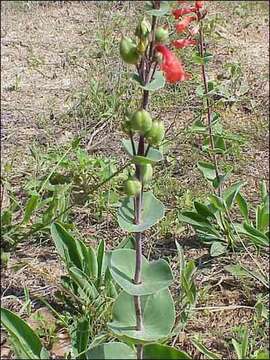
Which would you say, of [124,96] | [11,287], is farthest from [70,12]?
[11,287]

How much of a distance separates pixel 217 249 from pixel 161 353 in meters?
0.74

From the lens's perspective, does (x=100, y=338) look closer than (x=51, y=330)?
Yes

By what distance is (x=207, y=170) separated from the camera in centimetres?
234

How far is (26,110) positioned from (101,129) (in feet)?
1.55

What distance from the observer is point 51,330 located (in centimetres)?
191

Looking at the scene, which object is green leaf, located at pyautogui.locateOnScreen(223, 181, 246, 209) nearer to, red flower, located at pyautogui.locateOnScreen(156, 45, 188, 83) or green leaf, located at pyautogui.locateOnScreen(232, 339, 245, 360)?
green leaf, located at pyautogui.locateOnScreen(232, 339, 245, 360)

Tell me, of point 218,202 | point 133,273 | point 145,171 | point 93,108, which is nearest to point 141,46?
point 145,171

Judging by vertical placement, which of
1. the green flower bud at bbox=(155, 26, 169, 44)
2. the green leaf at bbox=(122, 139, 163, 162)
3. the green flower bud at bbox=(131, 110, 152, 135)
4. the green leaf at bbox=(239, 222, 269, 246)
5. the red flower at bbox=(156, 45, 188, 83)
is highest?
the green flower bud at bbox=(155, 26, 169, 44)

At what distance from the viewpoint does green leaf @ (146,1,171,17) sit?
127 cm

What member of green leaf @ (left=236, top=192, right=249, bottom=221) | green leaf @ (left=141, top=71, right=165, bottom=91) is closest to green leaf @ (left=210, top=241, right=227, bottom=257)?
green leaf @ (left=236, top=192, right=249, bottom=221)

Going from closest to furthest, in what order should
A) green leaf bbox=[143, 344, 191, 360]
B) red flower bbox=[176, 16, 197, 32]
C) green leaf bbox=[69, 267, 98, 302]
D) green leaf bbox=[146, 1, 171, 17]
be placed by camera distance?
1. green leaf bbox=[146, 1, 171, 17]
2. green leaf bbox=[143, 344, 191, 360]
3. green leaf bbox=[69, 267, 98, 302]
4. red flower bbox=[176, 16, 197, 32]

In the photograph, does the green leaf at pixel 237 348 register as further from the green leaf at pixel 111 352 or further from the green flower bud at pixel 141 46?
the green flower bud at pixel 141 46

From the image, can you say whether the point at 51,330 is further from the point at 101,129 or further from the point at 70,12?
the point at 70,12

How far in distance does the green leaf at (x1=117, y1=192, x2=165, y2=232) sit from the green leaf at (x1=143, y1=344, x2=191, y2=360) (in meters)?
0.28
